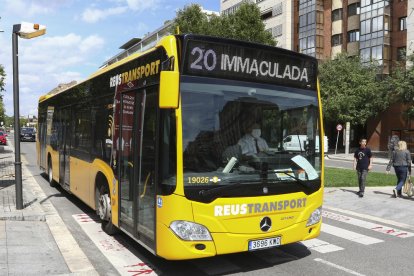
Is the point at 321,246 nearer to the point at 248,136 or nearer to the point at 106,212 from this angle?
the point at 248,136

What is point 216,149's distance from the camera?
491cm

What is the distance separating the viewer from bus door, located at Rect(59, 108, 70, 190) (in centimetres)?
1020

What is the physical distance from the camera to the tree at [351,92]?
3694 centimetres

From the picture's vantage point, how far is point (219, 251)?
483cm

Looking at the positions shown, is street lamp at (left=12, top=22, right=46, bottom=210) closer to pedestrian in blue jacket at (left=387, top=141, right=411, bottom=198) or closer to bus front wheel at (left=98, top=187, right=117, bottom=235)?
bus front wheel at (left=98, top=187, right=117, bottom=235)

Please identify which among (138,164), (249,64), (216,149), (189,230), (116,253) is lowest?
(116,253)

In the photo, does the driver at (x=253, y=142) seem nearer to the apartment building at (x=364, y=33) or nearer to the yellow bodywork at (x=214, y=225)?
the yellow bodywork at (x=214, y=225)

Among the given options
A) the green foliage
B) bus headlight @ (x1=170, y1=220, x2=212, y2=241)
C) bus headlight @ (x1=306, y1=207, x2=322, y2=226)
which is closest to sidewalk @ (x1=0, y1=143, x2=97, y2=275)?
bus headlight @ (x1=170, y1=220, x2=212, y2=241)

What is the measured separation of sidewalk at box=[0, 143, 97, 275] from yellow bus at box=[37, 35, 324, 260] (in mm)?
859

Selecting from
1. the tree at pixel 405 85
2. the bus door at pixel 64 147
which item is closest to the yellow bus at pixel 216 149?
the bus door at pixel 64 147

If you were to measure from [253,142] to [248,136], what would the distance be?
0.31 ft

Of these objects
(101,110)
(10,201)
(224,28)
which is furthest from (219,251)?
(224,28)

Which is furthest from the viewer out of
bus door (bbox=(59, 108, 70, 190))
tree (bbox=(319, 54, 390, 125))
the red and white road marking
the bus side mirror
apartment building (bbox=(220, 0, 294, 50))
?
apartment building (bbox=(220, 0, 294, 50))

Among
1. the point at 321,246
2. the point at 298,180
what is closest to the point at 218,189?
the point at 298,180
